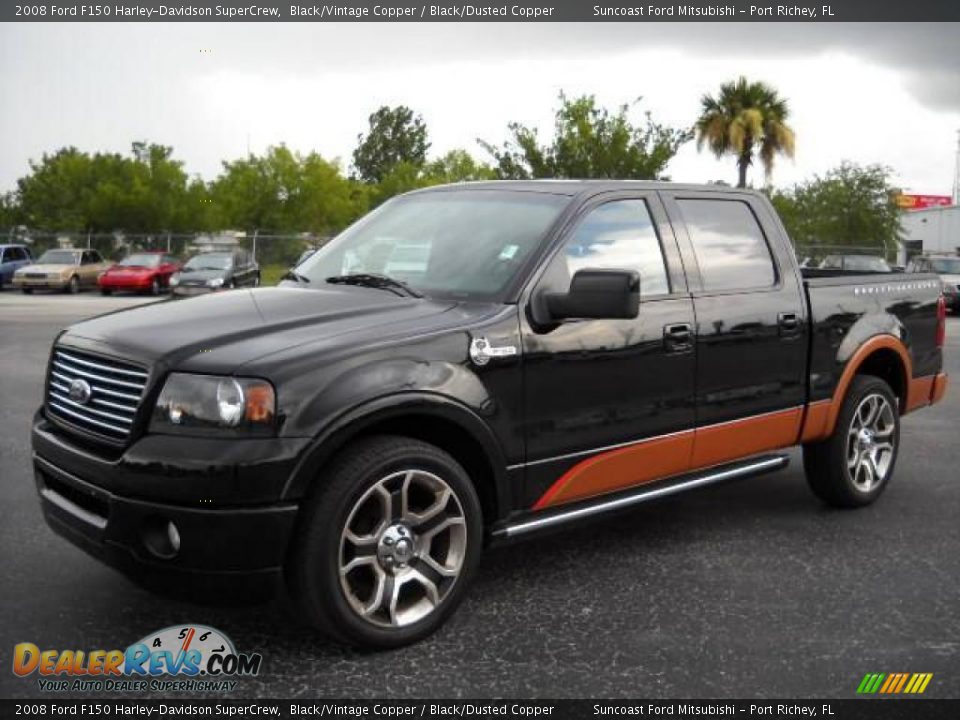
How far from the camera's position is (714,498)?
612 centimetres

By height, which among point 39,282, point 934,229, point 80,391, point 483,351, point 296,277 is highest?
point 934,229

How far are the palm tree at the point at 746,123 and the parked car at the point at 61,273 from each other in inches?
914

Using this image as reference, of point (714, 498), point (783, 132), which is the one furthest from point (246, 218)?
point (714, 498)

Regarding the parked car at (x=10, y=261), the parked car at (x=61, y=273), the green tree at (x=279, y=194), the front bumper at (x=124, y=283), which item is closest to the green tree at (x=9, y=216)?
the green tree at (x=279, y=194)

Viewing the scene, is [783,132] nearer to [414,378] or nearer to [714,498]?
[714,498]

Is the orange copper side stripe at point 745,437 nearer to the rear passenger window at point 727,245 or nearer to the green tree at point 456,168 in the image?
the rear passenger window at point 727,245

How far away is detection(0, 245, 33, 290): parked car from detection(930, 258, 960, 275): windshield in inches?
1136

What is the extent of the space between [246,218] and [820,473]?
147 feet

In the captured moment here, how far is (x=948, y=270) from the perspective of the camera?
26.9m

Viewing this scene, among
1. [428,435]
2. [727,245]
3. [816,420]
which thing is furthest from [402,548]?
[816,420]

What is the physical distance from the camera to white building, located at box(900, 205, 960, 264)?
183ft

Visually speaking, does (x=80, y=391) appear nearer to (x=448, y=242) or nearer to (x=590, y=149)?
(x=448, y=242)

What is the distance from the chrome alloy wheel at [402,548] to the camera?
363 cm

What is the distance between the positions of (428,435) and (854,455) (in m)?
A: 2.98
